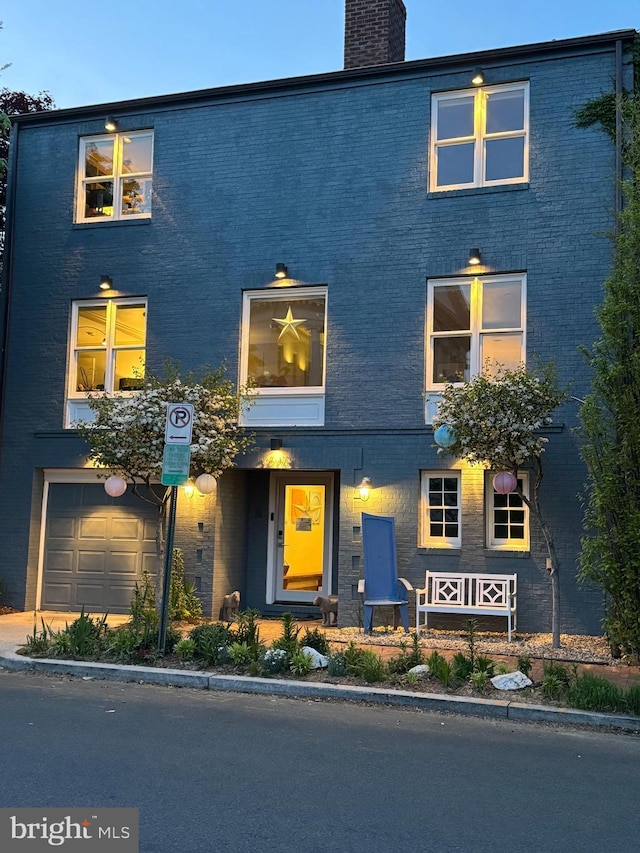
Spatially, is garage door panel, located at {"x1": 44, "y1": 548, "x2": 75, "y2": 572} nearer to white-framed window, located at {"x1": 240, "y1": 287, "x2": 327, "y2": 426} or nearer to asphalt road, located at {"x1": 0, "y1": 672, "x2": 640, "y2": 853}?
white-framed window, located at {"x1": 240, "y1": 287, "x2": 327, "y2": 426}

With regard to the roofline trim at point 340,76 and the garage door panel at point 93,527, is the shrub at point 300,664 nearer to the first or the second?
the garage door panel at point 93,527

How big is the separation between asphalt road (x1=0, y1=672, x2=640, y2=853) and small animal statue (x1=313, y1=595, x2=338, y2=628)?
4.08m

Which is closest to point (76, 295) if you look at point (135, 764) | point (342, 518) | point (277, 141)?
point (277, 141)

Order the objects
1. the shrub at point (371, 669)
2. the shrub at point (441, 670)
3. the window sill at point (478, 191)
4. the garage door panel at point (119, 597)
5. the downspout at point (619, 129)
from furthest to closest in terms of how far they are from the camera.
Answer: the garage door panel at point (119, 597), the window sill at point (478, 191), the downspout at point (619, 129), the shrub at point (371, 669), the shrub at point (441, 670)

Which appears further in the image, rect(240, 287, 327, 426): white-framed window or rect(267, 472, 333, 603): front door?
rect(267, 472, 333, 603): front door

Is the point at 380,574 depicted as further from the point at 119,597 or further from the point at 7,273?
the point at 7,273

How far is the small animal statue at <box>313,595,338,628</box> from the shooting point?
40.2 feet

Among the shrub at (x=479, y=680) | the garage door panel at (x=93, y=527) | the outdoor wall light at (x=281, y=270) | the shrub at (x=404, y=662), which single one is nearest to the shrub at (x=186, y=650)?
the shrub at (x=404, y=662)

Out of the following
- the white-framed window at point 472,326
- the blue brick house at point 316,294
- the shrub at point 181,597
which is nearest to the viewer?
the blue brick house at point 316,294

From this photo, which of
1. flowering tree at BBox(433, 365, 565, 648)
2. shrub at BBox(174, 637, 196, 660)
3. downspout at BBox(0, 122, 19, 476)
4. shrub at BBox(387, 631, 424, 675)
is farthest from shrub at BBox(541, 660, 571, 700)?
downspout at BBox(0, 122, 19, 476)

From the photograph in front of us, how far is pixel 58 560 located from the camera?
1402 centimetres

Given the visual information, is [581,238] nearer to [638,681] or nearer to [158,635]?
[638,681]

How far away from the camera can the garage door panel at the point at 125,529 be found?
1370cm

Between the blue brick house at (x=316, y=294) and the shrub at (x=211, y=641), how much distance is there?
122 inches
